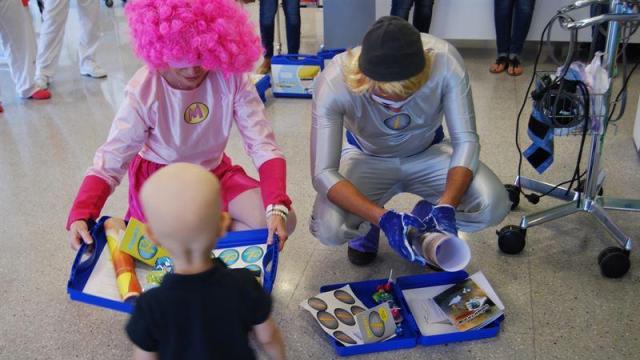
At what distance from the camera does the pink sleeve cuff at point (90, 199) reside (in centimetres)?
147

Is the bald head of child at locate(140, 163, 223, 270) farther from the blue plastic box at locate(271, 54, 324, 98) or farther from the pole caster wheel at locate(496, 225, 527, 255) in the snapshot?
the blue plastic box at locate(271, 54, 324, 98)

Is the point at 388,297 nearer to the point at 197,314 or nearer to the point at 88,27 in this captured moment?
the point at 197,314

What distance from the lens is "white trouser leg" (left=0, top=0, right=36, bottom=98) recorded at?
3342mm

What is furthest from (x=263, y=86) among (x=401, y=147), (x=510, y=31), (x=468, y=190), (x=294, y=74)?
(x=468, y=190)

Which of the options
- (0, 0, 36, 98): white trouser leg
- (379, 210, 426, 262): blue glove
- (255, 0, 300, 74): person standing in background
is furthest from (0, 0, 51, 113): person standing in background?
(379, 210, 426, 262): blue glove

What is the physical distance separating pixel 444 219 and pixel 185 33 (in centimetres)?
78

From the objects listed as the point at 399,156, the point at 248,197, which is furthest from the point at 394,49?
the point at 248,197

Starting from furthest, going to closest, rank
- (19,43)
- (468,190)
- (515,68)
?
(515,68) < (19,43) < (468,190)

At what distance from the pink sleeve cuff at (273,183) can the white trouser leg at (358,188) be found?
0.15 m

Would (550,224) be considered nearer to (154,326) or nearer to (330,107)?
(330,107)

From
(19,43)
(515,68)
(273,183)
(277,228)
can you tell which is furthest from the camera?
(515,68)

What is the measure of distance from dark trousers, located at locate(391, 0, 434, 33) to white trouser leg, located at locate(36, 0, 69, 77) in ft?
6.52

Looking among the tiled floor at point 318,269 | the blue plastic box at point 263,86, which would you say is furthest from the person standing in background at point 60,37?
the blue plastic box at point 263,86

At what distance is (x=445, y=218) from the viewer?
1.49 meters
